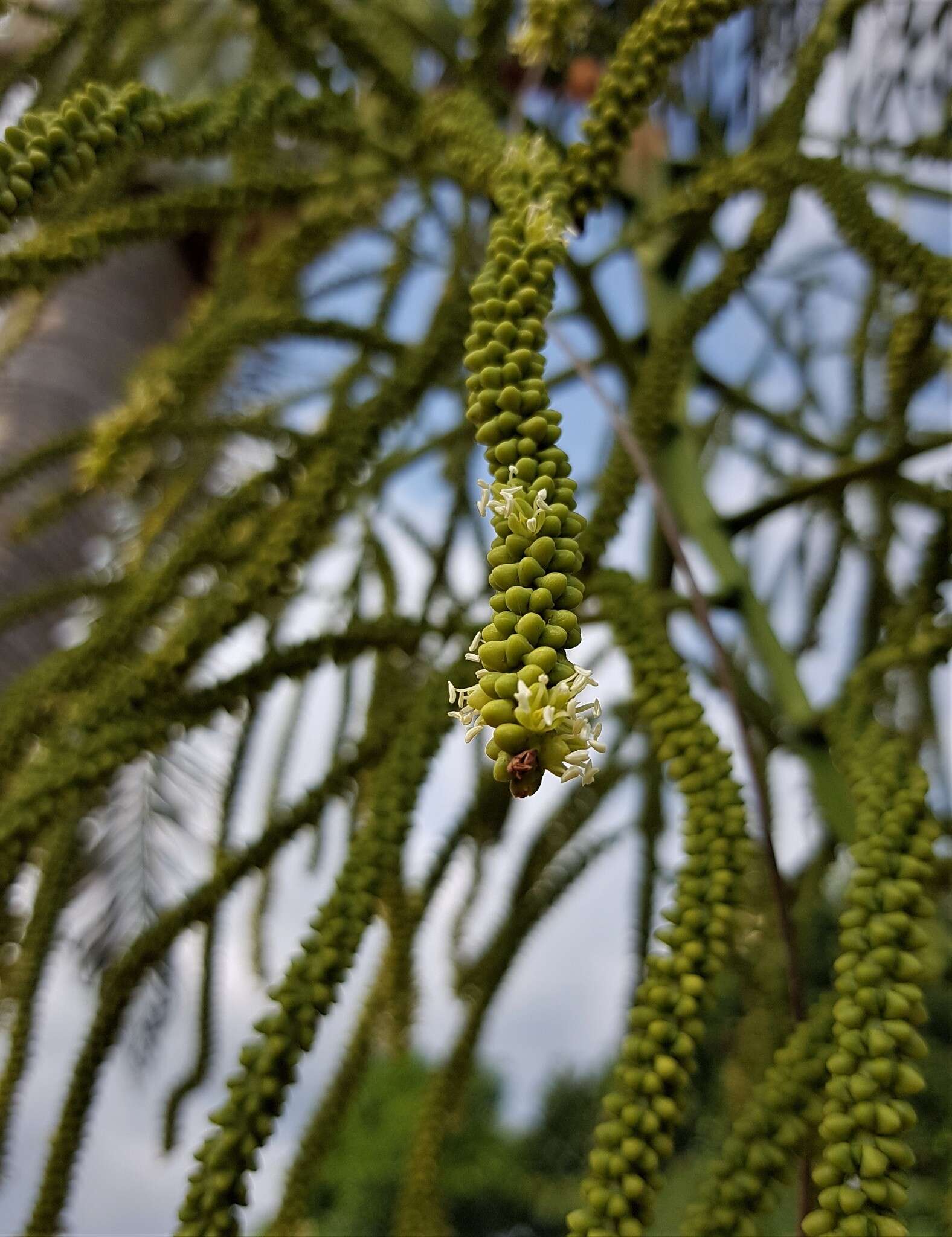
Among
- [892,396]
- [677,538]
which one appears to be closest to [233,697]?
[677,538]

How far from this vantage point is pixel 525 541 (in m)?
0.32

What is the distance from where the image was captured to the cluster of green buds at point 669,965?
38 centimetres

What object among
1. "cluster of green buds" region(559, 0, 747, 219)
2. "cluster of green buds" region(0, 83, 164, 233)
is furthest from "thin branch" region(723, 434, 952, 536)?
"cluster of green buds" region(0, 83, 164, 233)

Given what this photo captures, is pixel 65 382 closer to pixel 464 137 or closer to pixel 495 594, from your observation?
pixel 464 137

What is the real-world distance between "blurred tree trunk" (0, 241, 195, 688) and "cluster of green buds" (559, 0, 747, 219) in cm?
79

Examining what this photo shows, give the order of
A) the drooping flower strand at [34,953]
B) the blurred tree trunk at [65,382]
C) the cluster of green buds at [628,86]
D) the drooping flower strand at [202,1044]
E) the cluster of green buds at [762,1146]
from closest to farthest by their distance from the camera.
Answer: the cluster of green buds at [762,1146], the cluster of green buds at [628,86], the drooping flower strand at [34,953], the drooping flower strand at [202,1044], the blurred tree trunk at [65,382]

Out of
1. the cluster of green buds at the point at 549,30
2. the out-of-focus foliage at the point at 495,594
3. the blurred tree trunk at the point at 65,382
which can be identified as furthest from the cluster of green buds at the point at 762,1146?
the blurred tree trunk at the point at 65,382

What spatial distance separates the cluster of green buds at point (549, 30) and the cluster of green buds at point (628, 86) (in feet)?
0.51

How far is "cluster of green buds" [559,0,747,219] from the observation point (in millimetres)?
570

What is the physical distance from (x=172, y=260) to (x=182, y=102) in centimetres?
150

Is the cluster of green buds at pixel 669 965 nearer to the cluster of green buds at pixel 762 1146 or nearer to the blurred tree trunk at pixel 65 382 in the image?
the cluster of green buds at pixel 762 1146

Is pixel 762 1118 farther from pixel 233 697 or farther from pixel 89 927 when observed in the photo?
pixel 89 927

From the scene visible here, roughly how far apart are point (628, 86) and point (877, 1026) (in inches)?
21.6

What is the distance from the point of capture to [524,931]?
33.1 inches
